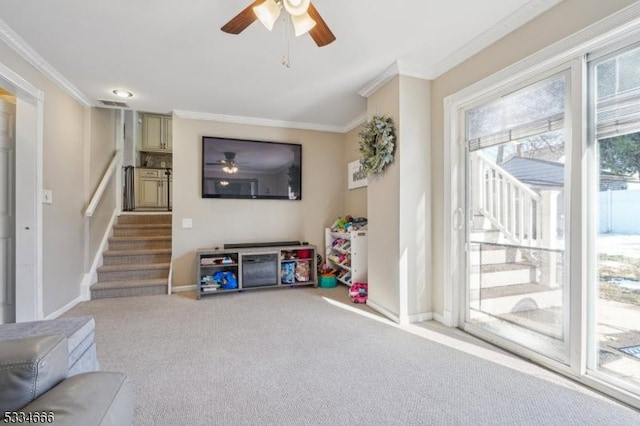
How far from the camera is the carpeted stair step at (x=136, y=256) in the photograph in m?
4.10

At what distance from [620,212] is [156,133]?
7.01m

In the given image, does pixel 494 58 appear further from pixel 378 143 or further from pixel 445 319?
pixel 445 319

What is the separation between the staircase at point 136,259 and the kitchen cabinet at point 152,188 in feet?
4.30

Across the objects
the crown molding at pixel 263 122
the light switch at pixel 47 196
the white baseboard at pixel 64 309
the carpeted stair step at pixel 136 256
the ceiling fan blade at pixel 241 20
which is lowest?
the white baseboard at pixel 64 309

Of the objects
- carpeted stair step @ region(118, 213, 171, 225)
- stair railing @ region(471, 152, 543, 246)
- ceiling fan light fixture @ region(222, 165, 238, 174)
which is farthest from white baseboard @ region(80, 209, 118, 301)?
stair railing @ region(471, 152, 543, 246)

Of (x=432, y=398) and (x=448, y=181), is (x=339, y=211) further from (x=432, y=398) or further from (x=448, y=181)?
(x=432, y=398)

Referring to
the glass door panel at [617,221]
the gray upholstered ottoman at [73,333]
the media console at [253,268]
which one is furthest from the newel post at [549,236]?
the gray upholstered ottoman at [73,333]

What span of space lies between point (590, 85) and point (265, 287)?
12.1ft

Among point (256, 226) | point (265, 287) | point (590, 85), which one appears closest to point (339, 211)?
point (256, 226)

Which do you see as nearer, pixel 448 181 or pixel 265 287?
pixel 448 181

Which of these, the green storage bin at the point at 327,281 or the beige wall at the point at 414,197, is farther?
the green storage bin at the point at 327,281

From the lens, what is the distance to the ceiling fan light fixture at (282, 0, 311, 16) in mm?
1571

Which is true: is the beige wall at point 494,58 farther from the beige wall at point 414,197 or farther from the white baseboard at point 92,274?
the white baseboard at point 92,274

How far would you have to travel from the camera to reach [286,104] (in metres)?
3.75
